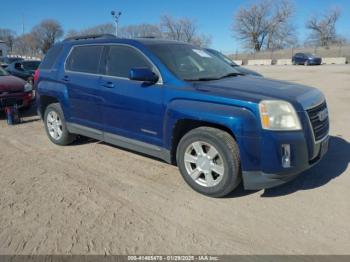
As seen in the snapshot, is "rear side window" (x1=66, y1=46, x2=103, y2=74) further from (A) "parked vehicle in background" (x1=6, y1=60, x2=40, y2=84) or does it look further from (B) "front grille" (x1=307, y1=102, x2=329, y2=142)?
(A) "parked vehicle in background" (x1=6, y1=60, x2=40, y2=84)

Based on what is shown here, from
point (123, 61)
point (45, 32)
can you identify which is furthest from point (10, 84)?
point (45, 32)

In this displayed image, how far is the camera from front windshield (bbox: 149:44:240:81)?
4.70 m

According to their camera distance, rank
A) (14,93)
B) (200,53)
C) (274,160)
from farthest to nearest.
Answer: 1. (14,93)
2. (200,53)
3. (274,160)

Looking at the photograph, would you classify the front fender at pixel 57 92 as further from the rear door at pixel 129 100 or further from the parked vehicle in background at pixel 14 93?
the parked vehicle in background at pixel 14 93

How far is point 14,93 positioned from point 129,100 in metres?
5.44

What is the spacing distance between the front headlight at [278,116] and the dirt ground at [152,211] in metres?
0.93

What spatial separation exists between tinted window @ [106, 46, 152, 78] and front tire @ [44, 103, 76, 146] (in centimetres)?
158

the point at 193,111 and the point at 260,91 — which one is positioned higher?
the point at 260,91

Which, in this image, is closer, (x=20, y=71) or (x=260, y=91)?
(x=260, y=91)

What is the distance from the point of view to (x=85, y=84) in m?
5.59

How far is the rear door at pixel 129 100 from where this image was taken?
4648mm

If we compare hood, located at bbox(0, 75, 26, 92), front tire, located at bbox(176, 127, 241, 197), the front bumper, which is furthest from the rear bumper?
the front bumper

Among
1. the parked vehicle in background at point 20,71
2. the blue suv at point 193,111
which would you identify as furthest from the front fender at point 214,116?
the parked vehicle in background at point 20,71

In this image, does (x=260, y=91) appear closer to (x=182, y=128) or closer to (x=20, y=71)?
(x=182, y=128)
